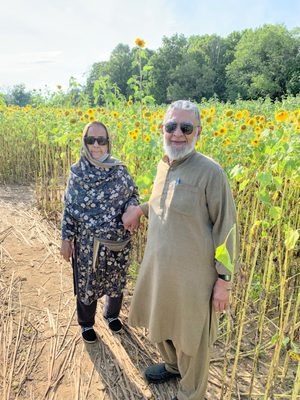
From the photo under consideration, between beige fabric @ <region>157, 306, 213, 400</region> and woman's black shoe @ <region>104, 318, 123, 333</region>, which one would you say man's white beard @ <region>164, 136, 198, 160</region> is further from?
woman's black shoe @ <region>104, 318, 123, 333</region>

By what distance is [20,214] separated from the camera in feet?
16.4

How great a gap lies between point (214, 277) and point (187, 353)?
397 mm

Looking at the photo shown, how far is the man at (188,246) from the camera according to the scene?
5.12ft

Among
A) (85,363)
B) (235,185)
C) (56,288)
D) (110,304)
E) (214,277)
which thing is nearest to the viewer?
(214,277)

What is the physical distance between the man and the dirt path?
1.82ft

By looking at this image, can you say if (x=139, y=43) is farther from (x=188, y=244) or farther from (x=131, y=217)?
(x=188, y=244)

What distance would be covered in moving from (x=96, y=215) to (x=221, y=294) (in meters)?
0.96

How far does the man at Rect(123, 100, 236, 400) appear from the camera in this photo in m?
1.56

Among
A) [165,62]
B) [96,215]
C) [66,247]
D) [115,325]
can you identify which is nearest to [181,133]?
[96,215]

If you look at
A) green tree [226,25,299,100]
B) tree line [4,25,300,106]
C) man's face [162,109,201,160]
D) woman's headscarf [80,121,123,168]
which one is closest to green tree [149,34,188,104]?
tree line [4,25,300,106]

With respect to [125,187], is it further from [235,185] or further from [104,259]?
[235,185]

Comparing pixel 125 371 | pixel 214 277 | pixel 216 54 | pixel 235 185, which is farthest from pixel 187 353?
pixel 216 54

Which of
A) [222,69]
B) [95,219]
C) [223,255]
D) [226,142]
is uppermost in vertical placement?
[222,69]

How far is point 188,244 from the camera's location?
1.60m
